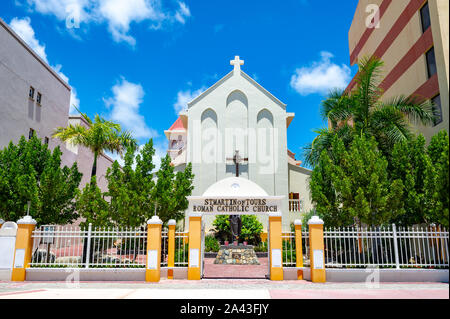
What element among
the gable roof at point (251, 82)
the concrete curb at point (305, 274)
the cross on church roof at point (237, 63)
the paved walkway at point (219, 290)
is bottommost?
the paved walkway at point (219, 290)

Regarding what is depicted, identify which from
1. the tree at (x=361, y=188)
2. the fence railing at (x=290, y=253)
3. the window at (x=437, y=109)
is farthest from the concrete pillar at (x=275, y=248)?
the window at (x=437, y=109)

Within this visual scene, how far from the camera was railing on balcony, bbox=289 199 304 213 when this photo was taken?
24.1 m

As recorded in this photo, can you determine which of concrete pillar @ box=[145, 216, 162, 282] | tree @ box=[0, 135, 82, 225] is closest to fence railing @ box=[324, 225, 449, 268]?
concrete pillar @ box=[145, 216, 162, 282]

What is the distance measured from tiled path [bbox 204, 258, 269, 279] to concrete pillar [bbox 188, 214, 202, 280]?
0.86m

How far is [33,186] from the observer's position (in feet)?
47.9

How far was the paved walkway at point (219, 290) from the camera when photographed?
29.5 feet

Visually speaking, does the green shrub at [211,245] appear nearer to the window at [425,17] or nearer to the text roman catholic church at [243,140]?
the text roman catholic church at [243,140]

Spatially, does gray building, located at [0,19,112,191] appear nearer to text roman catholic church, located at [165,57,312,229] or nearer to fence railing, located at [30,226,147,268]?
fence railing, located at [30,226,147,268]

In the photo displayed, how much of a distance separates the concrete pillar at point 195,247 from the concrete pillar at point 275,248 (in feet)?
8.66

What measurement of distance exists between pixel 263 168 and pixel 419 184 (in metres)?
11.9

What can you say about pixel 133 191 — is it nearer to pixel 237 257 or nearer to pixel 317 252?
pixel 237 257
